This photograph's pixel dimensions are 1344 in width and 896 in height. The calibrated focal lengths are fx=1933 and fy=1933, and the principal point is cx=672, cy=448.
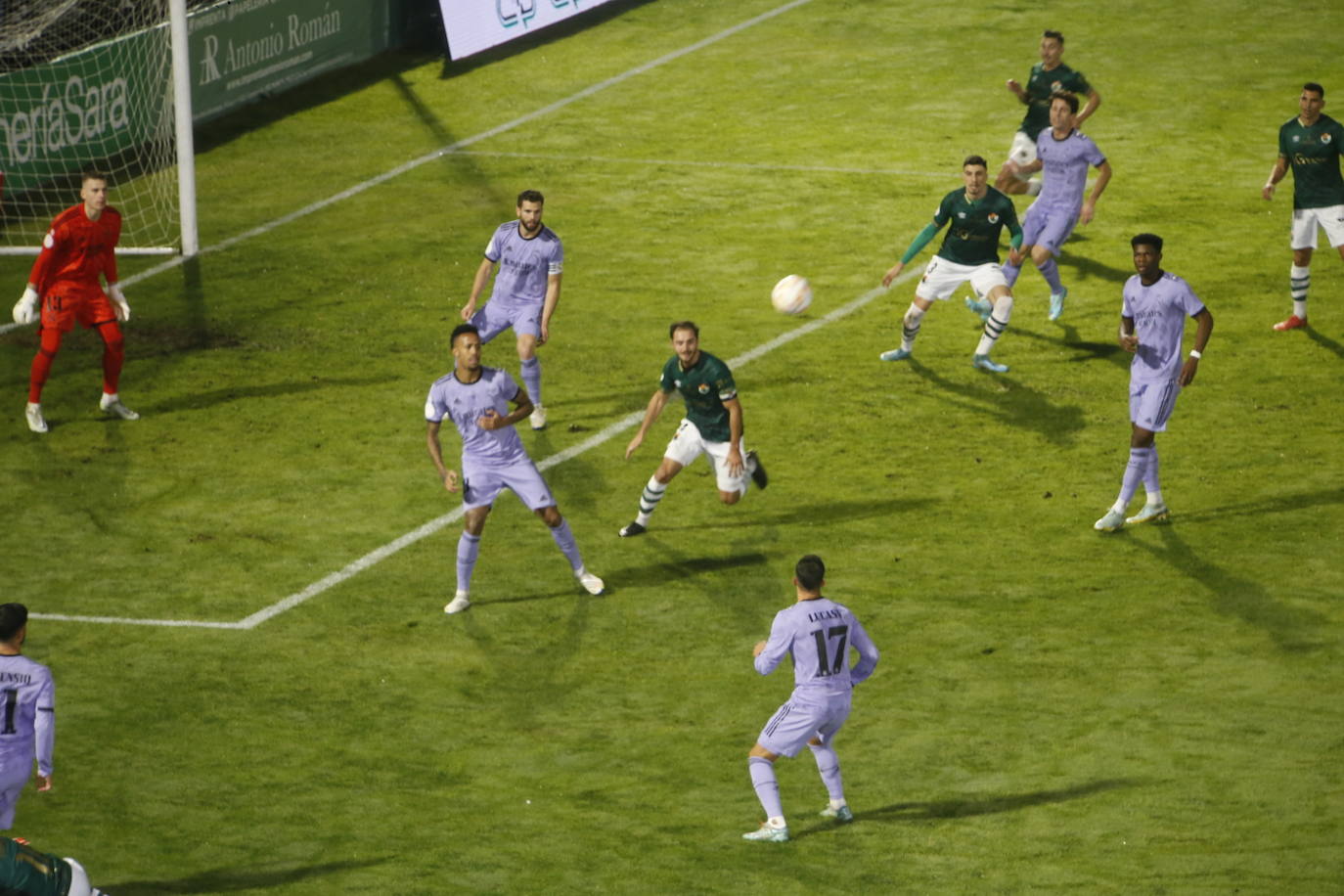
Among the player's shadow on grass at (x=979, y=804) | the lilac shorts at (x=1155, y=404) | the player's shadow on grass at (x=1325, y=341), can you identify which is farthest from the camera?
the player's shadow on grass at (x=1325, y=341)

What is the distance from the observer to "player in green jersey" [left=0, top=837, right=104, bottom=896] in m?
8.88

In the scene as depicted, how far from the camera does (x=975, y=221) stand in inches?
711

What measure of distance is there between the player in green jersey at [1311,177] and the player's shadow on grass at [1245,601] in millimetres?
5268

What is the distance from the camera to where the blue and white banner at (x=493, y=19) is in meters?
30.7

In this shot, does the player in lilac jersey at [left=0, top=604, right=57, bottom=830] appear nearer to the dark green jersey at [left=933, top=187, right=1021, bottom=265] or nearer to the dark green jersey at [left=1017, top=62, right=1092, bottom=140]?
the dark green jersey at [left=933, top=187, right=1021, bottom=265]

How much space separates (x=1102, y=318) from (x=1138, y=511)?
480cm

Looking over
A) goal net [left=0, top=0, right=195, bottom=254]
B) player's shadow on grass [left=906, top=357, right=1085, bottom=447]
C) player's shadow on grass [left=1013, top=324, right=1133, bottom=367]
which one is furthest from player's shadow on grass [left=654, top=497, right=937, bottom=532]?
goal net [left=0, top=0, right=195, bottom=254]

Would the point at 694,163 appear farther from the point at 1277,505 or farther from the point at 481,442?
the point at 481,442

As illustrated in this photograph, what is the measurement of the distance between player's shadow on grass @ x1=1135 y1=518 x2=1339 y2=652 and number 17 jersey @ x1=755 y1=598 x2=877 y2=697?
4.05m

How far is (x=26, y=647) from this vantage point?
44.7 feet

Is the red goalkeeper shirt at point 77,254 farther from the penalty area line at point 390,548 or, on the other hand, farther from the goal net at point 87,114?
the goal net at point 87,114

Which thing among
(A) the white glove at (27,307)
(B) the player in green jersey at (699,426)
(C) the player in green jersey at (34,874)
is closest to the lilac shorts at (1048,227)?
(B) the player in green jersey at (699,426)

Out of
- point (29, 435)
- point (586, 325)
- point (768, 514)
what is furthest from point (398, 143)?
point (768, 514)

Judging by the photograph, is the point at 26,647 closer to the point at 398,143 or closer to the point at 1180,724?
the point at 1180,724
